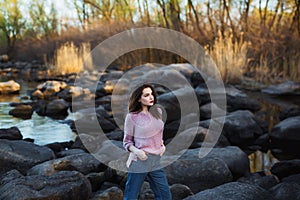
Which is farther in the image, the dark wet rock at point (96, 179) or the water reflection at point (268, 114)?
the water reflection at point (268, 114)

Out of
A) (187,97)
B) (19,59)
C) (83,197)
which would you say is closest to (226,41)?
(187,97)

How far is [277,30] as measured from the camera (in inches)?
458

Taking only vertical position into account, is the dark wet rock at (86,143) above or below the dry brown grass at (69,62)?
below

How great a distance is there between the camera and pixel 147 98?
2164 mm

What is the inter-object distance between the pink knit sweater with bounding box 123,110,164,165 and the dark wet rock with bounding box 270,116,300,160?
9.90 feet

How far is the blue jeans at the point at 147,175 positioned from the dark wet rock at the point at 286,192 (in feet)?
3.20

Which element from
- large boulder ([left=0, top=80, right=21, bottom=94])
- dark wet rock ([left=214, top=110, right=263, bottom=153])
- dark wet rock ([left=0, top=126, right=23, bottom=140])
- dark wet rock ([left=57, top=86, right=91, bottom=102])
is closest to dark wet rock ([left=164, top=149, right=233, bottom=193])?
dark wet rock ([left=214, top=110, right=263, bottom=153])

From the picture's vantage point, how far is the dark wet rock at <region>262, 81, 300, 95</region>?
913 cm

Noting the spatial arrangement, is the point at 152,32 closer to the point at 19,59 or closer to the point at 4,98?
the point at 4,98

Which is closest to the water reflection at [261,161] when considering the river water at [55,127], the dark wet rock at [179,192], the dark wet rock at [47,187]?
the river water at [55,127]

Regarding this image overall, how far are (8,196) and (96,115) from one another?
146 inches

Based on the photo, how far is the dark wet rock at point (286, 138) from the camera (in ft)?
16.1

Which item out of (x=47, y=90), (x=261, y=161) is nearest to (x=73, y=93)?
(x=47, y=90)

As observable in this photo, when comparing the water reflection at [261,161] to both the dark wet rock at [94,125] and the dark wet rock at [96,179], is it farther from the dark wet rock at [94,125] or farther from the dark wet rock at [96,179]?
the dark wet rock at [94,125]
